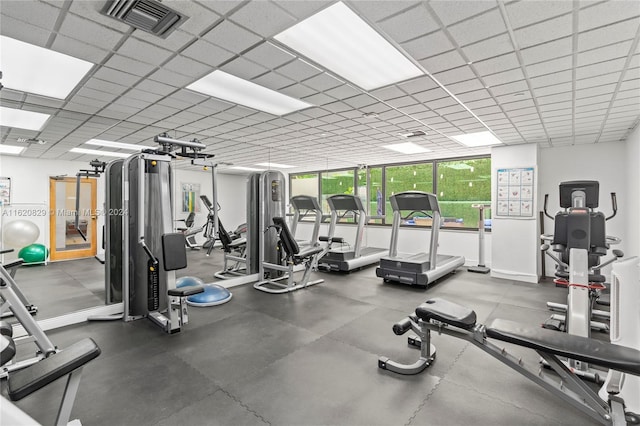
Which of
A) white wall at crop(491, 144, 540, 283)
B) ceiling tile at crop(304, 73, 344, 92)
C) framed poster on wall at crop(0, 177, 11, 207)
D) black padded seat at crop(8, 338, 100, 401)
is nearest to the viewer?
black padded seat at crop(8, 338, 100, 401)

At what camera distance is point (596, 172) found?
232 inches

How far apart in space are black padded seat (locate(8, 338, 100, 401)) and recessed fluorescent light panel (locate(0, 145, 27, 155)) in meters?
6.50

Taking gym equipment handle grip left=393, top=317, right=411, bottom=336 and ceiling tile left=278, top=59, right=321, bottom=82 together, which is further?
ceiling tile left=278, top=59, right=321, bottom=82

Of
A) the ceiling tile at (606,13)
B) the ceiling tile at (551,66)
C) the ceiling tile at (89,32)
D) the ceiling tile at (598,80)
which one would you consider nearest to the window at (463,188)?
the ceiling tile at (598,80)

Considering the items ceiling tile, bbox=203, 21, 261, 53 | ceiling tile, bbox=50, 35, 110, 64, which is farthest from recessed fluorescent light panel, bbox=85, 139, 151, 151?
ceiling tile, bbox=203, 21, 261, 53

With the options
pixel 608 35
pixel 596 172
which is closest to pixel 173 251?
pixel 608 35

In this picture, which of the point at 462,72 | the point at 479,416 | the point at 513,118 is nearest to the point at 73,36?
the point at 462,72

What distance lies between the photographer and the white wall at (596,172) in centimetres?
559

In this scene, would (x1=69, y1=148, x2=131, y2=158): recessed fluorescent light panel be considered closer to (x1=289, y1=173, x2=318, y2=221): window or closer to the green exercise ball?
the green exercise ball

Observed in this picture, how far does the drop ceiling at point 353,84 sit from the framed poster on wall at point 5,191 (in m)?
0.71

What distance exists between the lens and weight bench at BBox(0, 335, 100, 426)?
50.1 inches

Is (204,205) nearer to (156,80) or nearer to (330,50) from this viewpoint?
(156,80)

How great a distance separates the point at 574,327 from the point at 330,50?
318 cm

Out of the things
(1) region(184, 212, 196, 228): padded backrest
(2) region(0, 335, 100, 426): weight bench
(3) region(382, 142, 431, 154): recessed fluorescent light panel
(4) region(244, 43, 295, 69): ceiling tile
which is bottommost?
(2) region(0, 335, 100, 426): weight bench
